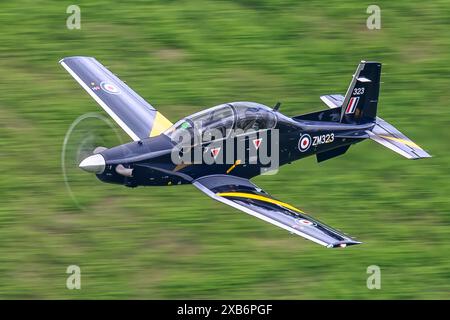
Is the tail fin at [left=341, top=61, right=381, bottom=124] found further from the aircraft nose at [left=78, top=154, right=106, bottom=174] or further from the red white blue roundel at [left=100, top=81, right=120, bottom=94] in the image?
the aircraft nose at [left=78, top=154, right=106, bottom=174]

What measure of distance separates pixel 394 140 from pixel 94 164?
23.4 feet

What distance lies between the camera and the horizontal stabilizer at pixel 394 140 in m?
24.2

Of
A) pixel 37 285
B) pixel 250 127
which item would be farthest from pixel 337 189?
pixel 37 285

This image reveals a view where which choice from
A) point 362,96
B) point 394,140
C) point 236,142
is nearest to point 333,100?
point 362,96

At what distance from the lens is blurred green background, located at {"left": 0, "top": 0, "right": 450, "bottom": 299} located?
22.1 metres

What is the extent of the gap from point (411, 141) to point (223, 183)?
4849 mm

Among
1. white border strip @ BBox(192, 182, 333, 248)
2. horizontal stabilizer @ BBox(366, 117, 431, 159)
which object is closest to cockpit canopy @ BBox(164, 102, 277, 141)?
Answer: white border strip @ BBox(192, 182, 333, 248)

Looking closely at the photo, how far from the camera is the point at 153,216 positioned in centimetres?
2334

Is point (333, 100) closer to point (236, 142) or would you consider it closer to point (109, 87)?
point (236, 142)

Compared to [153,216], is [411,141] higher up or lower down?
higher up

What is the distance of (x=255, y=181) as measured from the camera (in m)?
24.3

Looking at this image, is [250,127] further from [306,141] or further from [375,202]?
[375,202]

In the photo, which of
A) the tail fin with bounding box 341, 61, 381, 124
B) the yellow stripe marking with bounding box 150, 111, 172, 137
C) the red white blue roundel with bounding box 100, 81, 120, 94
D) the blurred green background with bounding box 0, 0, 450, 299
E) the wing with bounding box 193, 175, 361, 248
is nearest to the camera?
the wing with bounding box 193, 175, 361, 248

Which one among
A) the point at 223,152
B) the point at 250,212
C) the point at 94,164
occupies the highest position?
the point at 223,152
